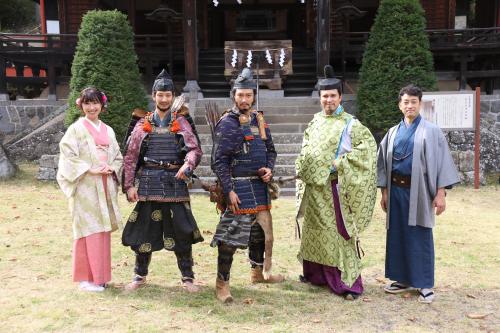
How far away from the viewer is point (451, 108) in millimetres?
9578

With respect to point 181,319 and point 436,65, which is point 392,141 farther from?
point 436,65

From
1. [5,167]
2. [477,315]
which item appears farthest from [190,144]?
[5,167]

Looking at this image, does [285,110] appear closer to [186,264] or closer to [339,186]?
[339,186]

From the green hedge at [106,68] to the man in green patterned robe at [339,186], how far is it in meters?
7.08

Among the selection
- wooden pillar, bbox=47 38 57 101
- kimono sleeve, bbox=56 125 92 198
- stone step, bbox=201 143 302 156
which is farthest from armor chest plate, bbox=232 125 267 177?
wooden pillar, bbox=47 38 57 101

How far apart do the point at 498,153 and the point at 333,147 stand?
28.2 feet

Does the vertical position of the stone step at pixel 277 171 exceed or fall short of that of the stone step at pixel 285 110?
it falls short

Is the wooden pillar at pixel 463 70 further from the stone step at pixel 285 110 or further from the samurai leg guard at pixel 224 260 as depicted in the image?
the samurai leg guard at pixel 224 260

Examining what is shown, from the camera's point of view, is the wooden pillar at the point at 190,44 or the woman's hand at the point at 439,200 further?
the wooden pillar at the point at 190,44

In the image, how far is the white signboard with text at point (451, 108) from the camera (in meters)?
9.52

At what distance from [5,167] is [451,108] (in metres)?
9.67

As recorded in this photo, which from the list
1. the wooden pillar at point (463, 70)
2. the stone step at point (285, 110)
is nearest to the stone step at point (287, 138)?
the stone step at point (285, 110)

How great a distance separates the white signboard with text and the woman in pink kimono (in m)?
7.18

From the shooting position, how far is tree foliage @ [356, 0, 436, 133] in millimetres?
10344
